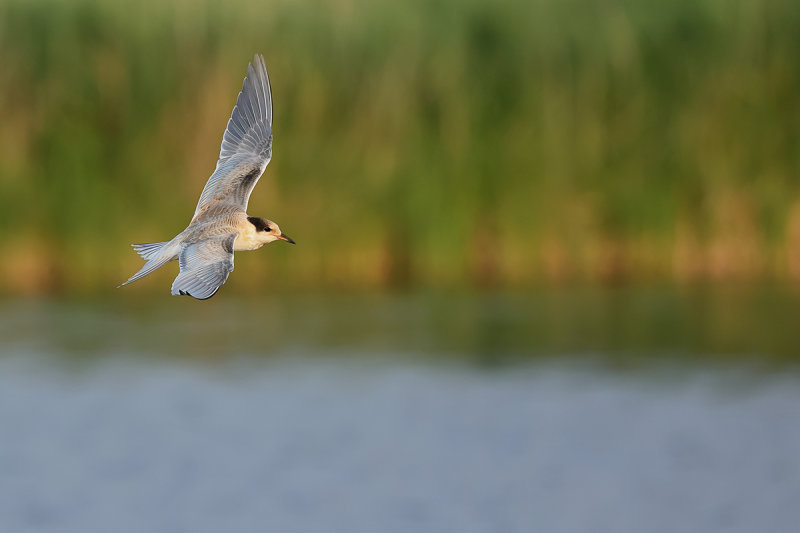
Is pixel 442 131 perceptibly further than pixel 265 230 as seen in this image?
Yes

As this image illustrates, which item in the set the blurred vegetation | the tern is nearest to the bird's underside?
the tern

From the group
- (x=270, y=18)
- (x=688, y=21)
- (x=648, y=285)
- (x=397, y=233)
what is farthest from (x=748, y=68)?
(x=270, y=18)

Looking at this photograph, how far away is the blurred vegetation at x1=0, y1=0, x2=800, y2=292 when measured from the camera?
46.1 ft

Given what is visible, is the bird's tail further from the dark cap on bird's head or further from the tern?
the dark cap on bird's head

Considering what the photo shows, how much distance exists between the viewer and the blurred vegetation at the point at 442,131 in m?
14.1

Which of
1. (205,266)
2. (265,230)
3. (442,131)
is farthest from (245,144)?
(442,131)

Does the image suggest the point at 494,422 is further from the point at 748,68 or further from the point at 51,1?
the point at 51,1

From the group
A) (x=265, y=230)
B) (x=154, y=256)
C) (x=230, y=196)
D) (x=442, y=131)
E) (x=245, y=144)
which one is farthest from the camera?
(x=442, y=131)

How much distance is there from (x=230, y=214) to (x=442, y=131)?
8360 millimetres

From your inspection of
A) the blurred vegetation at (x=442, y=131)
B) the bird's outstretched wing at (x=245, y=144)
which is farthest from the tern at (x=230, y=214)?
the blurred vegetation at (x=442, y=131)

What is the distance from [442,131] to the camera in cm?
1504

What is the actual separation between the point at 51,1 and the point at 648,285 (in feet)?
24.3

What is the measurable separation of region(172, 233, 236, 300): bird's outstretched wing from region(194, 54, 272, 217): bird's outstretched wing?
0.68 m

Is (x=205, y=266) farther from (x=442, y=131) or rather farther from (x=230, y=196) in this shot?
(x=442, y=131)
